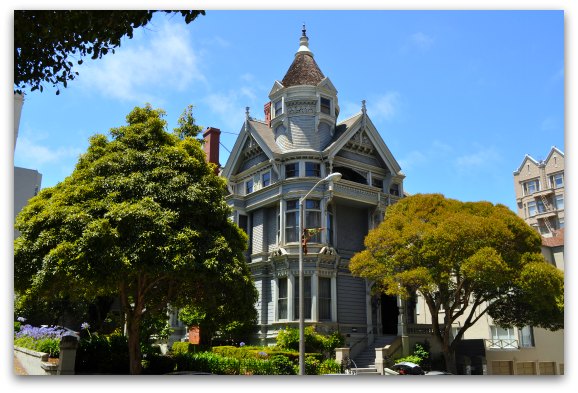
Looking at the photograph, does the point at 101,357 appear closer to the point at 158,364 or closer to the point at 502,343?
the point at 158,364

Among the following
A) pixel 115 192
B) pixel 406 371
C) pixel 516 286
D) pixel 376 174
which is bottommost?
pixel 406 371

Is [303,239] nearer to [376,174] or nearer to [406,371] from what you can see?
[406,371]

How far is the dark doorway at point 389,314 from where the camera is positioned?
24250 millimetres

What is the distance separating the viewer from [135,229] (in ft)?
40.7

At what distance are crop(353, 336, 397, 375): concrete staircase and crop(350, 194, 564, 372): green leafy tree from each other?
2846 mm

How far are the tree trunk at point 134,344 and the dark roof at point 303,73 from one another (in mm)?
13275

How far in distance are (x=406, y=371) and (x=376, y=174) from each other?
9996mm

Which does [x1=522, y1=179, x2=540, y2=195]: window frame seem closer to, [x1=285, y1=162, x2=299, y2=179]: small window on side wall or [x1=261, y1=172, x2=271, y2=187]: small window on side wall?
[x1=285, y1=162, x2=299, y2=179]: small window on side wall

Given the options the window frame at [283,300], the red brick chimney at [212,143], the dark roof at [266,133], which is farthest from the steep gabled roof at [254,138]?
the window frame at [283,300]

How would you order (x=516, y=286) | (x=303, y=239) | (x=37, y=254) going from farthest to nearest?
(x=516, y=286) → (x=303, y=239) → (x=37, y=254)

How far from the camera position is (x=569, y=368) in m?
10.1

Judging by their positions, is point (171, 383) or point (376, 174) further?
point (376, 174)

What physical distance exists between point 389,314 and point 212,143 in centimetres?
1315

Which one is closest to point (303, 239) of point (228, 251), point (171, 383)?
point (228, 251)
